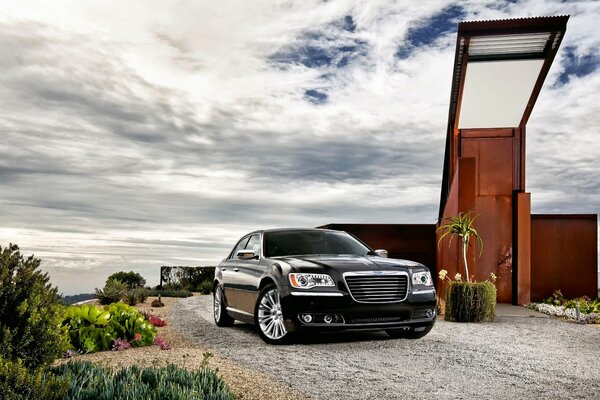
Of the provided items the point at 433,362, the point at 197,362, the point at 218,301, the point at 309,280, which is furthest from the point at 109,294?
the point at 433,362

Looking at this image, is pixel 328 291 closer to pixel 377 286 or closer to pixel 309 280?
pixel 309 280


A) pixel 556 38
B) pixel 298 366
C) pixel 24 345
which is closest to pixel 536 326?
pixel 298 366

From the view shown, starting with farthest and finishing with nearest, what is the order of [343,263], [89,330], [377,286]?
[343,263], [377,286], [89,330]

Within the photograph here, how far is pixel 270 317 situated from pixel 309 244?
1579 mm

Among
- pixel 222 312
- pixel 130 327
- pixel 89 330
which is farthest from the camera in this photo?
pixel 222 312

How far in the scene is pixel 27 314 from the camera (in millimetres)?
4457

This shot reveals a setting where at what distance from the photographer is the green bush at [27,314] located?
4.38 m

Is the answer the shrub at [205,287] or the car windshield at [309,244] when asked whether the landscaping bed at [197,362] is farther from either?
the shrub at [205,287]

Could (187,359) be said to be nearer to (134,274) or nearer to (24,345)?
(24,345)

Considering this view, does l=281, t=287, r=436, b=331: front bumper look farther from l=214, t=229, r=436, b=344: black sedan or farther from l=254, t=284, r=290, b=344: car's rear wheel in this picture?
l=254, t=284, r=290, b=344: car's rear wheel

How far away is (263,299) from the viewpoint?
367 inches

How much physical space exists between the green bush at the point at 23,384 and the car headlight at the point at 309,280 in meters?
4.49

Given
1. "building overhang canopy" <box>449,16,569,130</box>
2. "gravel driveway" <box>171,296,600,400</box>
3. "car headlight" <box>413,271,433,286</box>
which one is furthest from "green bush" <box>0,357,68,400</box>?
"building overhang canopy" <box>449,16,569,130</box>

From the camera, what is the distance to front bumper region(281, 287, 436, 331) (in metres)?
8.52
